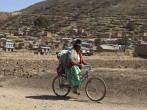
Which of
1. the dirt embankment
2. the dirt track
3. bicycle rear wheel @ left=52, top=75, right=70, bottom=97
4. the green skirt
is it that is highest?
the green skirt

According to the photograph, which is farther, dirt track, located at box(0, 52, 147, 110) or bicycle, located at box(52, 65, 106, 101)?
bicycle, located at box(52, 65, 106, 101)

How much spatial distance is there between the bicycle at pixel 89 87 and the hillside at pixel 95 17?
68.8 meters

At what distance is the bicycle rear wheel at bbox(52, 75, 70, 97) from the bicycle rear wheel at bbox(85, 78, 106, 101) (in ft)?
1.96

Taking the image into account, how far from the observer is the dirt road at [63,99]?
362 inches

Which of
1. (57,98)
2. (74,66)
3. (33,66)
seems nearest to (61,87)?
(57,98)

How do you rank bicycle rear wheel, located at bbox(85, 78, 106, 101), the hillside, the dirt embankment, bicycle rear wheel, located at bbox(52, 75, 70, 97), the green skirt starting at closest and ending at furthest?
bicycle rear wheel, located at bbox(85, 78, 106, 101)
the green skirt
bicycle rear wheel, located at bbox(52, 75, 70, 97)
the dirt embankment
the hillside

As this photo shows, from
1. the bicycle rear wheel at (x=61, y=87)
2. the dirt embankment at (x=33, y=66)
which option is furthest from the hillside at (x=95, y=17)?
the bicycle rear wheel at (x=61, y=87)

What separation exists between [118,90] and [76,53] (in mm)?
2189

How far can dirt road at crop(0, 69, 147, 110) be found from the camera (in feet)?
30.1

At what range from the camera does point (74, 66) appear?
1055 centimetres

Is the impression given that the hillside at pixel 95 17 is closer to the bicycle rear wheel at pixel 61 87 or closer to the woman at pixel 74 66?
the bicycle rear wheel at pixel 61 87

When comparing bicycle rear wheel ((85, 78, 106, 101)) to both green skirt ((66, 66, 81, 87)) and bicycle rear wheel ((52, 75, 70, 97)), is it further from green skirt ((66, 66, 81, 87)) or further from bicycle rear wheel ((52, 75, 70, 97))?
bicycle rear wheel ((52, 75, 70, 97))

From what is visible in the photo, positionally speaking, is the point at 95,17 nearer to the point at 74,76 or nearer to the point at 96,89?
the point at 74,76

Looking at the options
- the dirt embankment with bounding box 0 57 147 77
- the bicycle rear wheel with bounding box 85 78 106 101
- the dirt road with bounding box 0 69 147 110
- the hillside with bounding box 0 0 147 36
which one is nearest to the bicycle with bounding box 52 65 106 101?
the bicycle rear wheel with bounding box 85 78 106 101
